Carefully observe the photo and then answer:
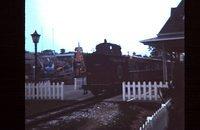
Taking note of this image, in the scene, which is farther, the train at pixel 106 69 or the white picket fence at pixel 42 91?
the train at pixel 106 69

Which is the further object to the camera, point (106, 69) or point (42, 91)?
point (106, 69)

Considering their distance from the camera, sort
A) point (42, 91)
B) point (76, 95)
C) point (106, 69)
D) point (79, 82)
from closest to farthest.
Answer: point (42, 91) → point (106, 69) → point (76, 95) → point (79, 82)

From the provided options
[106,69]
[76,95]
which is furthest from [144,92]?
[76,95]

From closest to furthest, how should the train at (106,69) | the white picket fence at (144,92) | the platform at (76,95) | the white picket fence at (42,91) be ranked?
the white picket fence at (144,92)
the white picket fence at (42,91)
the platform at (76,95)
the train at (106,69)

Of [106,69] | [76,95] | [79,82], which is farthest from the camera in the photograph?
[79,82]

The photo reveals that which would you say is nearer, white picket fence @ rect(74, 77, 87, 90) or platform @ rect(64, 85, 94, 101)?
platform @ rect(64, 85, 94, 101)

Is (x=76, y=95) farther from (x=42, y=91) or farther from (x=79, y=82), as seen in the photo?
(x=79, y=82)

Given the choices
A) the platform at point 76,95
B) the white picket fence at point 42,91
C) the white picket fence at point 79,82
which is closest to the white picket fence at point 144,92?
the platform at point 76,95

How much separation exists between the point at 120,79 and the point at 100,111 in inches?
318

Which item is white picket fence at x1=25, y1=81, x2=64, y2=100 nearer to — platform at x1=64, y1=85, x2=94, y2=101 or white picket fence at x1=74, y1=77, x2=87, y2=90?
platform at x1=64, y1=85, x2=94, y2=101

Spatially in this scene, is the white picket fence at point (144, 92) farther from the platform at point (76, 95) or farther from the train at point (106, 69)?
the train at point (106, 69)

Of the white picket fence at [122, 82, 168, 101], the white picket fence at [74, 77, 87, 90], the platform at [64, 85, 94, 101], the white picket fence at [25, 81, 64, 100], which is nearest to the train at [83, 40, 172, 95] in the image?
the platform at [64, 85, 94, 101]
